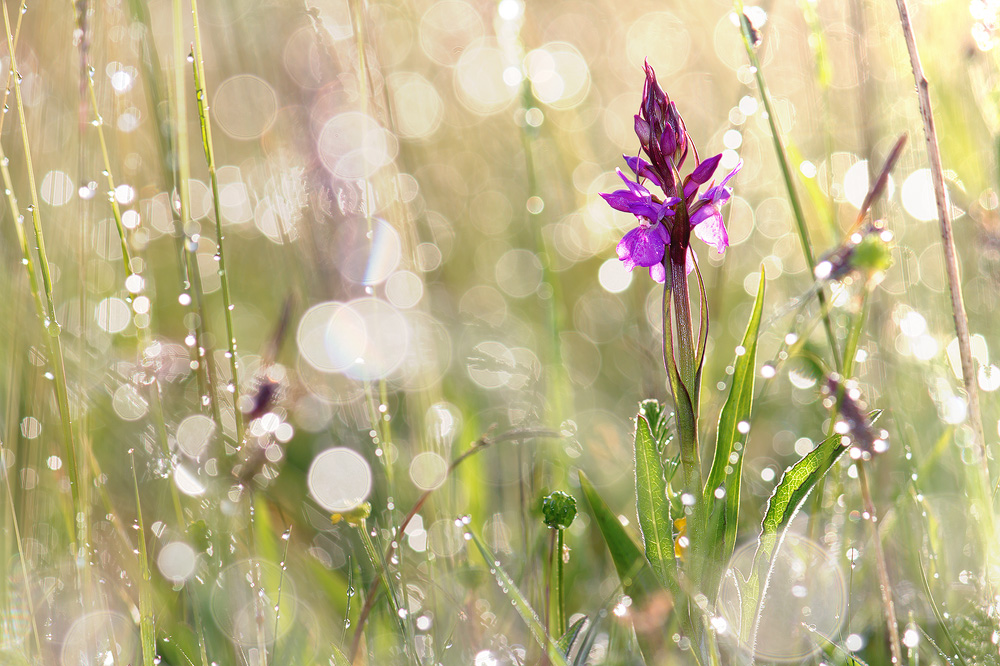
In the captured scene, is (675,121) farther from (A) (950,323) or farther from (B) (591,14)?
(B) (591,14)

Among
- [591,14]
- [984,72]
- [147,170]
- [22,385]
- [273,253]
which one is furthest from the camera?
[591,14]

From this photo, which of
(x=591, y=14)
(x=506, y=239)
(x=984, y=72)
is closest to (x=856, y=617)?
(x=984, y=72)

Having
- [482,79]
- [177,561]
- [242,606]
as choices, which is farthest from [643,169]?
[482,79]

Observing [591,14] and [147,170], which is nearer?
[147,170]

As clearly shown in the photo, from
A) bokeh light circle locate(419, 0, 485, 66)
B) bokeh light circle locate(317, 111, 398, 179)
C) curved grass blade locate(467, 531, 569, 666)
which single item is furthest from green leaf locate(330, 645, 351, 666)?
bokeh light circle locate(419, 0, 485, 66)

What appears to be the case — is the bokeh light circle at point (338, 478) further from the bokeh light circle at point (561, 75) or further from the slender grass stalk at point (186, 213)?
the bokeh light circle at point (561, 75)
